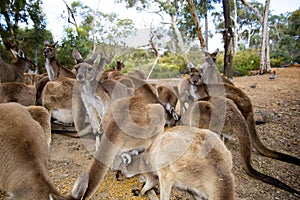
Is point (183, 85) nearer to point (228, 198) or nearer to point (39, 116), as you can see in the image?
point (39, 116)

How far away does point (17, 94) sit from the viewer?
4.43 metres

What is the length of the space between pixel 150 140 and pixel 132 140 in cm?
27

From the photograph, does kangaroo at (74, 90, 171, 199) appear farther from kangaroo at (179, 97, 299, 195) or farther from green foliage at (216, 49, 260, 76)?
green foliage at (216, 49, 260, 76)

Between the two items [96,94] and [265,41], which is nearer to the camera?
[96,94]

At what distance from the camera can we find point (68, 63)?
14820mm

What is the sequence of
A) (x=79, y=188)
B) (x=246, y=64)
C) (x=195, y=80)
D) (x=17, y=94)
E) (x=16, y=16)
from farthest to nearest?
1. (x=246, y=64)
2. (x=16, y=16)
3. (x=195, y=80)
4. (x=17, y=94)
5. (x=79, y=188)

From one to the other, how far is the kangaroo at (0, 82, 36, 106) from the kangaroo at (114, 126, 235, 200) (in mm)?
2841

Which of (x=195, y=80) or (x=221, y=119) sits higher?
(x=195, y=80)

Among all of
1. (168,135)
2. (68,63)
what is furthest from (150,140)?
(68,63)

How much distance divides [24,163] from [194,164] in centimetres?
165

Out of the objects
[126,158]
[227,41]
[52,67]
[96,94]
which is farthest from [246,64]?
[126,158]

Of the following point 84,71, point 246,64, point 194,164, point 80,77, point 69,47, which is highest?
point 69,47

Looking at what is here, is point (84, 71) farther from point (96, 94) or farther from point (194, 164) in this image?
point (194, 164)

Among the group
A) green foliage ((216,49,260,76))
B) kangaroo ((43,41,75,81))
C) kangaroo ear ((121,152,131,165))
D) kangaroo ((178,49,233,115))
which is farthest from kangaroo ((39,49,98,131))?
green foliage ((216,49,260,76))
